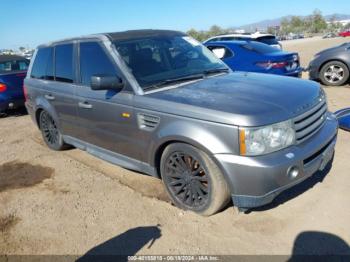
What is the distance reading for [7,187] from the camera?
200 inches

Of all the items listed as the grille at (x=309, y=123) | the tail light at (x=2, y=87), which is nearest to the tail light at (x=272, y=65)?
the grille at (x=309, y=123)

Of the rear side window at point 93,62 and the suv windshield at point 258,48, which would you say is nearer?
the rear side window at point 93,62

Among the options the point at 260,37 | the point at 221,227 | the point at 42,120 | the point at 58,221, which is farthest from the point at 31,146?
the point at 260,37

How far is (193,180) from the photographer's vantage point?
3.73 meters

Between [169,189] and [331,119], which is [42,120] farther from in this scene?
[331,119]

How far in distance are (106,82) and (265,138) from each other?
1.85 metres

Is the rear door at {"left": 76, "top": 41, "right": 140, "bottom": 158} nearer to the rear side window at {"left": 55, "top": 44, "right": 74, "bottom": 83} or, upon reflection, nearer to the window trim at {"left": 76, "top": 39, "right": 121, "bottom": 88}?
the window trim at {"left": 76, "top": 39, "right": 121, "bottom": 88}

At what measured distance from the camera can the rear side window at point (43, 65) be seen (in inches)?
228

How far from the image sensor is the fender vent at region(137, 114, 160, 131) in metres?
3.82

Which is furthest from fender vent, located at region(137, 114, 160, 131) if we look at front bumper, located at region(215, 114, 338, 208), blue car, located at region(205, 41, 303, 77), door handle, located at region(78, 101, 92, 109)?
blue car, located at region(205, 41, 303, 77)

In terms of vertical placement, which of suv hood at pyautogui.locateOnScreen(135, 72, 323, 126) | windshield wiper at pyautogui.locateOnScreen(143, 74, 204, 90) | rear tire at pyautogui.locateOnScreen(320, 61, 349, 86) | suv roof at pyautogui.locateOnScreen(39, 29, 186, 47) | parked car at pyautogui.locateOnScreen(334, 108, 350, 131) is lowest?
parked car at pyautogui.locateOnScreen(334, 108, 350, 131)

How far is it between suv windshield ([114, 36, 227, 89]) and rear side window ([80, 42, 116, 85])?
0.72 ft

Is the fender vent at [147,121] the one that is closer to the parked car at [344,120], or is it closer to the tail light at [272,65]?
the parked car at [344,120]

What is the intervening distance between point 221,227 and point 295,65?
21.1ft
